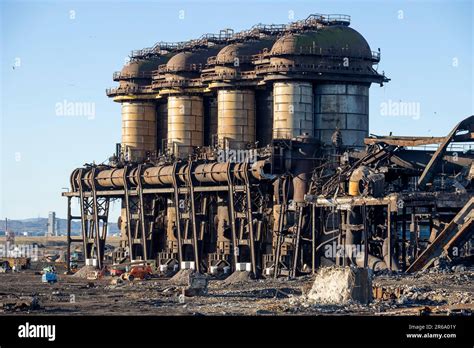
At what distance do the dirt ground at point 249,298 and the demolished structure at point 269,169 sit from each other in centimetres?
429

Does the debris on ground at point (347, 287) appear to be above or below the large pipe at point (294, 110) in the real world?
below

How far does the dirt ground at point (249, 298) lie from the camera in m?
54.5

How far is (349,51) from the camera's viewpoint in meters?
90.5

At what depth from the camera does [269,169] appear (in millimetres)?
85625

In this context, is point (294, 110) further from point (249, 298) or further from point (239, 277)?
point (249, 298)

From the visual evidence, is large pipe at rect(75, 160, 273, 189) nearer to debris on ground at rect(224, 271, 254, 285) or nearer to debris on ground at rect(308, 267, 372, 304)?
debris on ground at rect(224, 271, 254, 285)

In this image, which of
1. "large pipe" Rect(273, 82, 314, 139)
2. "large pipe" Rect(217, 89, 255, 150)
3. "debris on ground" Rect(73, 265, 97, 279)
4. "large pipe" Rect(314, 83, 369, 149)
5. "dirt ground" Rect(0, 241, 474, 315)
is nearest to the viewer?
"dirt ground" Rect(0, 241, 474, 315)

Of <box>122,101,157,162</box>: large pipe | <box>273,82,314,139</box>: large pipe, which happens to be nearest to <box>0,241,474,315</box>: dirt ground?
<box>273,82,314,139</box>: large pipe

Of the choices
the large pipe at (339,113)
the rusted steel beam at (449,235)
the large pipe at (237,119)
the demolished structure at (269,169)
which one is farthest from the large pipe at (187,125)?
the rusted steel beam at (449,235)

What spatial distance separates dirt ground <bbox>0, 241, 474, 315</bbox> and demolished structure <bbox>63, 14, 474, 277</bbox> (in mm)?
4287

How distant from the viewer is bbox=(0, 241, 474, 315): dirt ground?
54.5m

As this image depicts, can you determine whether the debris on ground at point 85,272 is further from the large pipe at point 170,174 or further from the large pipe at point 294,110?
the large pipe at point 294,110

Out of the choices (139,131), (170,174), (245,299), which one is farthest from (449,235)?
(139,131)
